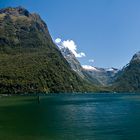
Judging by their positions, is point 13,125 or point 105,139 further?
point 13,125

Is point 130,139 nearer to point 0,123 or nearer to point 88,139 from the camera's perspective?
point 88,139

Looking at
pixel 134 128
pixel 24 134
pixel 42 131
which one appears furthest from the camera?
pixel 134 128

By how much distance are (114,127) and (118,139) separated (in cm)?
1972

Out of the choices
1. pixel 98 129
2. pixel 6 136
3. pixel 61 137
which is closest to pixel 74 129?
pixel 98 129

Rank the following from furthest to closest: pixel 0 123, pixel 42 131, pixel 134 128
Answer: pixel 0 123 < pixel 134 128 < pixel 42 131

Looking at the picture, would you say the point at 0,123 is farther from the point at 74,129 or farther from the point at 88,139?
the point at 88,139

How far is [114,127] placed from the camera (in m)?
88.7

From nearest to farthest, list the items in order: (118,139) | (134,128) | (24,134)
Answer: (118,139) → (24,134) → (134,128)

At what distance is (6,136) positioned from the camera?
72938 mm

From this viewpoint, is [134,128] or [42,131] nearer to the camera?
[42,131]

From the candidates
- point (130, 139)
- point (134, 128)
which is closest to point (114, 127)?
point (134, 128)

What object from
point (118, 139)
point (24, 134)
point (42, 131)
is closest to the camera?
point (118, 139)

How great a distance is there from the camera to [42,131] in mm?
80625

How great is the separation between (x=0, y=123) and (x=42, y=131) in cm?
2041
